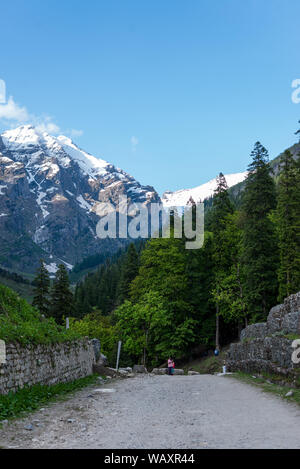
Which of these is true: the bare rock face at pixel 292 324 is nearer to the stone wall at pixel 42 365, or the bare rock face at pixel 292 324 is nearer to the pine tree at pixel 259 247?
the stone wall at pixel 42 365

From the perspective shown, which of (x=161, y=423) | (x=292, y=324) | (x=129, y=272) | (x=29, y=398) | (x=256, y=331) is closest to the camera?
(x=161, y=423)

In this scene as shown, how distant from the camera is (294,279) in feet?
99.7

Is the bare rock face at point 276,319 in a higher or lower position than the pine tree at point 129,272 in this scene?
lower

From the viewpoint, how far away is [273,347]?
15.5 m

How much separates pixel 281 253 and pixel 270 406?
76.7 feet

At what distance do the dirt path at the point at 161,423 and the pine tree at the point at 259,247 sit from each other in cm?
2154

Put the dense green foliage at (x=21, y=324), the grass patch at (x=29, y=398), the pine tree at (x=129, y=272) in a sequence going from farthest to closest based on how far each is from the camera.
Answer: the pine tree at (x=129, y=272) → the dense green foliage at (x=21, y=324) → the grass patch at (x=29, y=398)

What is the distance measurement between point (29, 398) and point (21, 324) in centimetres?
340

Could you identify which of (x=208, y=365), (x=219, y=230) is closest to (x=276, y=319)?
(x=208, y=365)

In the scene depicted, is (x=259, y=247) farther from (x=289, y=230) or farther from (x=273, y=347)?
(x=273, y=347)

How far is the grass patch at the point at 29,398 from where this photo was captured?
8.62 metres

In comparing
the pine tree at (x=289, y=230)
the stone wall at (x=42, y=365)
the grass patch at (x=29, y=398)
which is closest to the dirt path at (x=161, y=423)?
the grass patch at (x=29, y=398)

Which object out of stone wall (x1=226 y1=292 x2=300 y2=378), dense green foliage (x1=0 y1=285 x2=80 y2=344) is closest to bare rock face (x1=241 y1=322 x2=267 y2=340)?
stone wall (x1=226 y1=292 x2=300 y2=378)
